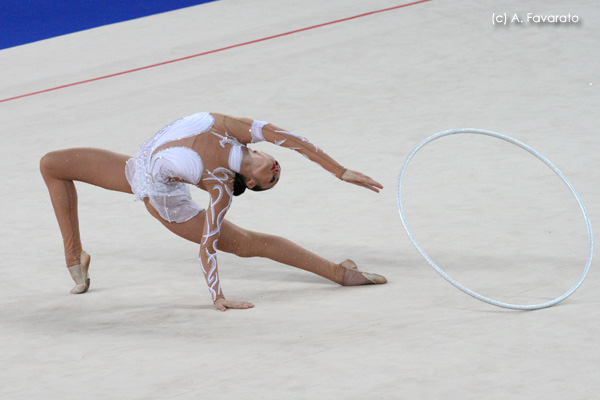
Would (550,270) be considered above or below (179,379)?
below

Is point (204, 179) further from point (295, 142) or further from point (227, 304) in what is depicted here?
point (227, 304)

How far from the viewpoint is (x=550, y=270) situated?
3.29 m

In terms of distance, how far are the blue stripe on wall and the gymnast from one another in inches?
191

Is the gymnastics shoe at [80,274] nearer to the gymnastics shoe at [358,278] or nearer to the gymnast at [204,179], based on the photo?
the gymnast at [204,179]

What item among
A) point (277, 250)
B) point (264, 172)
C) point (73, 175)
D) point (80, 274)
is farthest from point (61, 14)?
point (264, 172)

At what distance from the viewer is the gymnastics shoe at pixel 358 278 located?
132 inches

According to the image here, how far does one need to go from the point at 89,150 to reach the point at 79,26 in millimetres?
4981

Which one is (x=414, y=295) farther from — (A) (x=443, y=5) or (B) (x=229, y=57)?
(A) (x=443, y=5)

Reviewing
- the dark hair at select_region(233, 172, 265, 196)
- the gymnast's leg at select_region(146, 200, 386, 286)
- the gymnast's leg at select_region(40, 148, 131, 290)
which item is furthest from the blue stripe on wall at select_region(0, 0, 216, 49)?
the dark hair at select_region(233, 172, 265, 196)

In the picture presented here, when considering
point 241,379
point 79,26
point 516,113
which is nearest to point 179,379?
point 241,379

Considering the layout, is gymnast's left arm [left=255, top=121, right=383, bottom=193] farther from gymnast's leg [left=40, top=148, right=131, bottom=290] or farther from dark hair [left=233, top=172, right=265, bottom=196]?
gymnast's leg [left=40, top=148, right=131, bottom=290]

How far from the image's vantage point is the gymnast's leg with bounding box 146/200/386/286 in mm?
3357

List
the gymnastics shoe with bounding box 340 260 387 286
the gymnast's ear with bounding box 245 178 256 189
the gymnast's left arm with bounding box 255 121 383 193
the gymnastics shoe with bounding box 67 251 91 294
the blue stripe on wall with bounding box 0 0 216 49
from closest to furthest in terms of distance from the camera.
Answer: the gymnast's left arm with bounding box 255 121 383 193, the gymnast's ear with bounding box 245 178 256 189, the gymnastics shoe with bounding box 340 260 387 286, the gymnastics shoe with bounding box 67 251 91 294, the blue stripe on wall with bounding box 0 0 216 49

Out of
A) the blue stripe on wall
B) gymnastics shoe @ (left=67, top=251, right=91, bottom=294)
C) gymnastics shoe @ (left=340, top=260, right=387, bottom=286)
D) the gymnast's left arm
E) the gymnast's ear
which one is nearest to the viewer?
the gymnast's left arm
